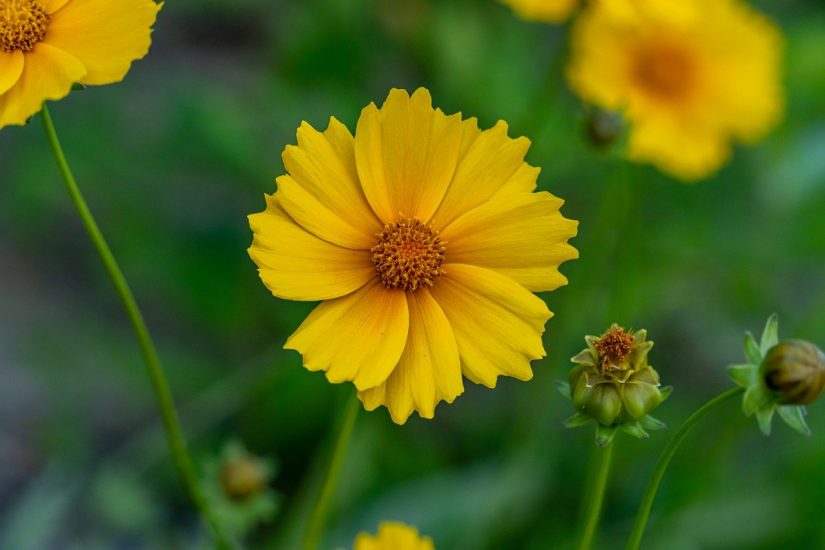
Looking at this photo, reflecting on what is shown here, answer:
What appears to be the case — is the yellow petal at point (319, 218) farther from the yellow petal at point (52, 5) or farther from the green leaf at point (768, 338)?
the green leaf at point (768, 338)

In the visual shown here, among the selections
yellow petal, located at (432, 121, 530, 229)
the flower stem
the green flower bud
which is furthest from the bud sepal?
the flower stem

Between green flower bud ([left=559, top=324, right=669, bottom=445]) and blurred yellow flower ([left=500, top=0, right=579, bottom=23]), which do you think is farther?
blurred yellow flower ([left=500, top=0, right=579, bottom=23])

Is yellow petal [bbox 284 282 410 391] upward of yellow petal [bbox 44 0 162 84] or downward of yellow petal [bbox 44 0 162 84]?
downward

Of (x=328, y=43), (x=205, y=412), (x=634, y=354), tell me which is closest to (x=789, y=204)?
(x=328, y=43)

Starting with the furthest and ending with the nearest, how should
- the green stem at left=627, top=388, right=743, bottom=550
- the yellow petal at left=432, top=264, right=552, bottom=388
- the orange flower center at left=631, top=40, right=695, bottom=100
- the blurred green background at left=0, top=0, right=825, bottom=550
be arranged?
the orange flower center at left=631, top=40, right=695, bottom=100 → the blurred green background at left=0, top=0, right=825, bottom=550 → the yellow petal at left=432, top=264, right=552, bottom=388 → the green stem at left=627, top=388, right=743, bottom=550

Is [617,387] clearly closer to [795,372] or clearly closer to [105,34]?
[795,372]

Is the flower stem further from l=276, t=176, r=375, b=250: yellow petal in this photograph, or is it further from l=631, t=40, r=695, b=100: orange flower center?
l=631, t=40, r=695, b=100: orange flower center
